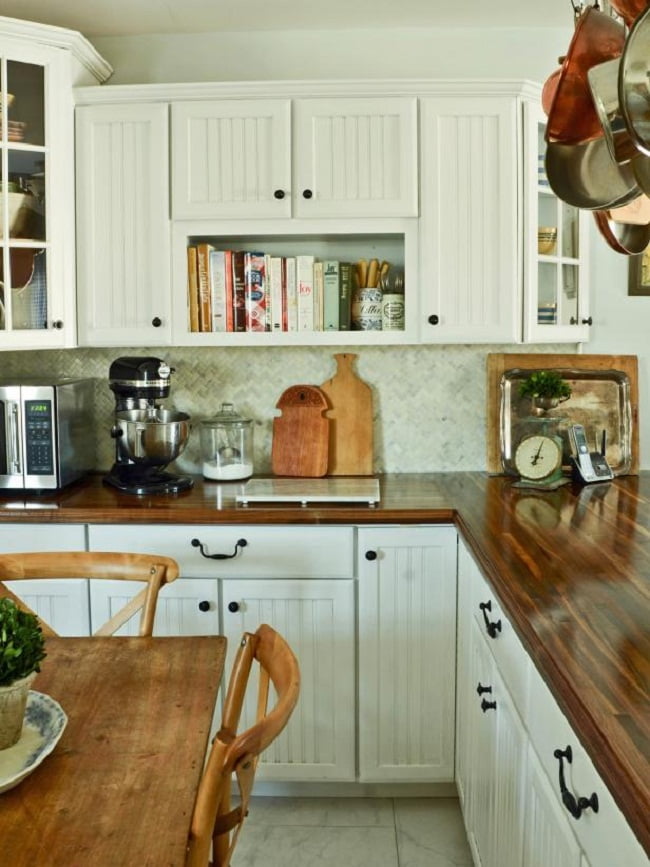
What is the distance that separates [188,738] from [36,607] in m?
1.50

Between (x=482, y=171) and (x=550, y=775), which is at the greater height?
(x=482, y=171)

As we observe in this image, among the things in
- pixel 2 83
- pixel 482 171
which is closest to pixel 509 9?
pixel 482 171

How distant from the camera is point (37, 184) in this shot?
2877mm

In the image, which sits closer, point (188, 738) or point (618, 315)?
point (188, 738)

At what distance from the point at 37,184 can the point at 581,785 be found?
244cm

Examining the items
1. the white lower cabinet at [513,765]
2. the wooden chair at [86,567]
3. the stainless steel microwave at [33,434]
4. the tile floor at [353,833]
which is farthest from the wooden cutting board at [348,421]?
the wooden chair at [86,567]

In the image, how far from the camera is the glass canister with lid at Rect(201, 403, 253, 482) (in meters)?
3.12

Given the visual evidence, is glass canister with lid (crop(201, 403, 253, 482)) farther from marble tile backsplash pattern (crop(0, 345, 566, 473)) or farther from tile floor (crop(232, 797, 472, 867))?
tile floor (crop(232, 797, 472, 867))

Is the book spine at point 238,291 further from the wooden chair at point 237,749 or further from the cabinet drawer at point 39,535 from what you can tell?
the wooden chair at point 237,749

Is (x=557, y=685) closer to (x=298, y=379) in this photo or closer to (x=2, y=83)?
(x=298, y=379)

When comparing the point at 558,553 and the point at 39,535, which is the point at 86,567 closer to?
the point at 39,535

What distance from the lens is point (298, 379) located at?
129 inches

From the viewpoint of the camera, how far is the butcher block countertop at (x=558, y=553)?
1.18m

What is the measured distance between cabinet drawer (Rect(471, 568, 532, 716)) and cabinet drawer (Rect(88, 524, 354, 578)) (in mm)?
515
